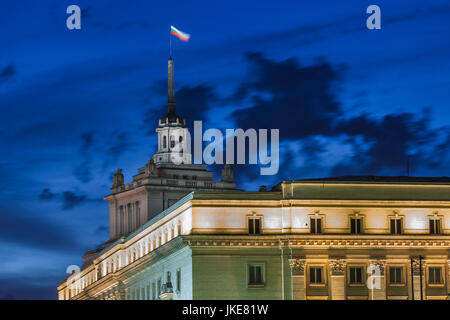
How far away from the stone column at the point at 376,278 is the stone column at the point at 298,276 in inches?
294

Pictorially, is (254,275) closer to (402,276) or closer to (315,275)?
(315,275)

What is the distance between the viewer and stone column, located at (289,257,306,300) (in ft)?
530

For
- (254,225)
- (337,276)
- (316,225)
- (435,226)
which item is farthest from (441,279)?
(254,225)

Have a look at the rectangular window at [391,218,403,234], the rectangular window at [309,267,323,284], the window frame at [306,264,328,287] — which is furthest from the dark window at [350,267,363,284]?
the rectangular window at [391,218,403,234]

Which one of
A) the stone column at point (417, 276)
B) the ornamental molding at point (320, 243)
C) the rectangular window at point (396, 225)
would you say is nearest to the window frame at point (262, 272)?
the ornamental molding at point (320, 243)

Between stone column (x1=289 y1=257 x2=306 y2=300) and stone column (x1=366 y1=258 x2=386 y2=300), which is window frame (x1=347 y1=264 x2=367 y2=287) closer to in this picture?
stone column (x1=366 y1=258 x2=386 y2=300)

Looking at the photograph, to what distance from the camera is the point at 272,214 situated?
164000 millimetres

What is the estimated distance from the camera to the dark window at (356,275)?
163750 mm

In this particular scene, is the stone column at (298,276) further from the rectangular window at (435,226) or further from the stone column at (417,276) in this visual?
the rectangular window at (435,226)

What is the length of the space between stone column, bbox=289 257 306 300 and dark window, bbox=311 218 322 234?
3.65m

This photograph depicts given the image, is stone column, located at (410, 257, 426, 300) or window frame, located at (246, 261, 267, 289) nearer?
window frame, located at (246, 261, 267, 289)

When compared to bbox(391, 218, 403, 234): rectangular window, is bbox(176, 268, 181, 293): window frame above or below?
below
